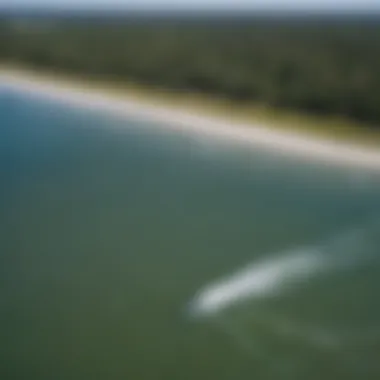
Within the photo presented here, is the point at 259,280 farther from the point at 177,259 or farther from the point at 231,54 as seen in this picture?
the point at 231,54

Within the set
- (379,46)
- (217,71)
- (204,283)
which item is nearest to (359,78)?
(379,46)

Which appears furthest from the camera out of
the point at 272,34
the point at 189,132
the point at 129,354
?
the point at 272,34

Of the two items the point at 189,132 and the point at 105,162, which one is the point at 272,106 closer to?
the point at 189,132

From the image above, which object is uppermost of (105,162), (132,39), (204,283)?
(132,39)

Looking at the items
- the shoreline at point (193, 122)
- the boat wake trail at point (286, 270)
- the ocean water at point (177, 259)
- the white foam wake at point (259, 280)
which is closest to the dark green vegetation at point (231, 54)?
the shoreline at point (193, 122)

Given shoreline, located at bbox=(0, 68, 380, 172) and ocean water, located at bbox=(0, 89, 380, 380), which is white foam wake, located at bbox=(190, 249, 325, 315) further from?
shoreline, located at bbox=(0, 68, 380, 172)

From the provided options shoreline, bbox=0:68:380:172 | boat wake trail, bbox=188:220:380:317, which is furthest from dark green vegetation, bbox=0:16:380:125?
boat wake trail, bbox=188:220:380:317

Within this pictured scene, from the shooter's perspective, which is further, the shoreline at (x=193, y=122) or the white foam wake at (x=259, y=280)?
the shoreline at (x=193, y=122)

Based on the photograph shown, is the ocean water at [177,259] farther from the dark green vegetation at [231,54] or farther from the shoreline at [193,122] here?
the dark green vegetation at [231,54]
